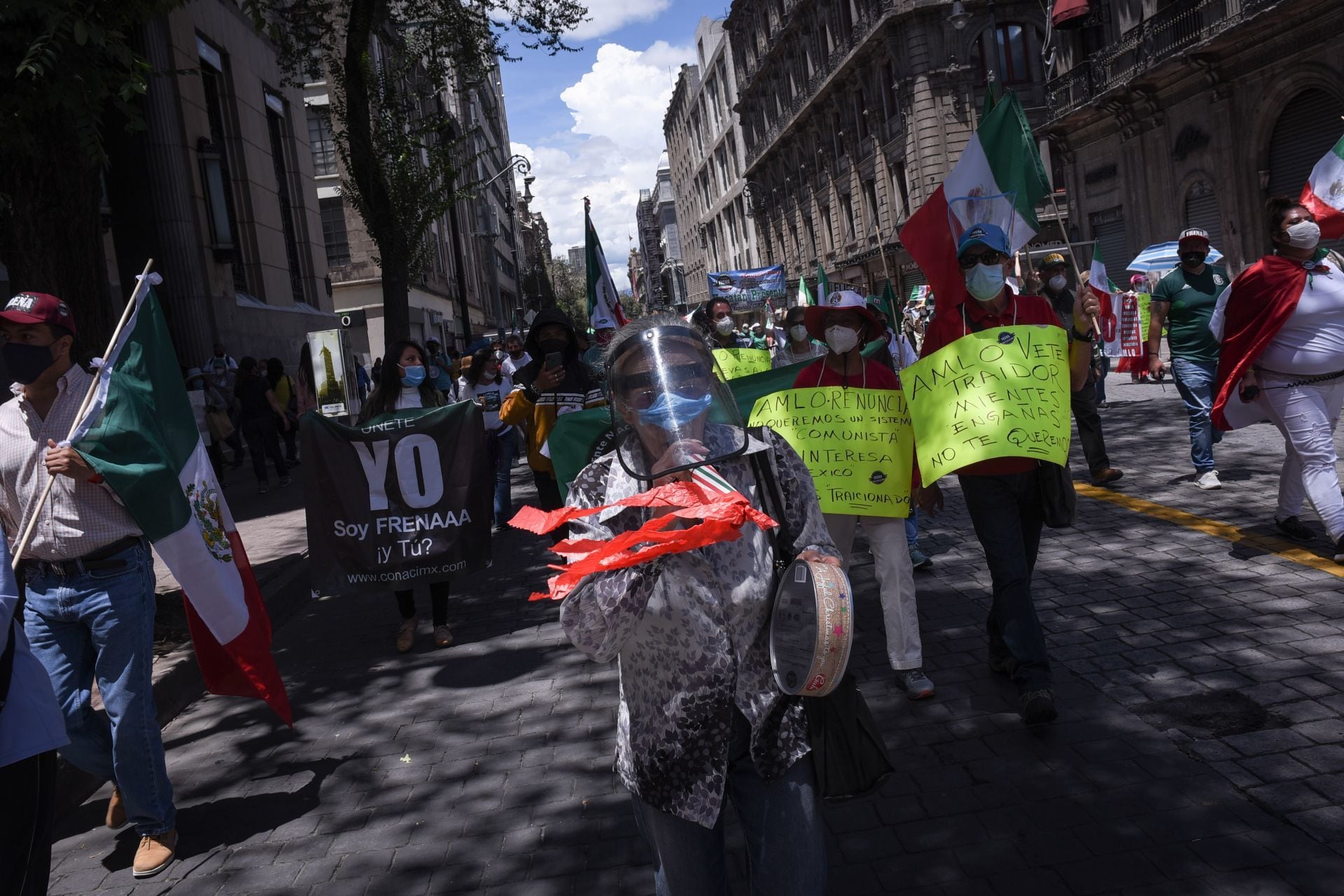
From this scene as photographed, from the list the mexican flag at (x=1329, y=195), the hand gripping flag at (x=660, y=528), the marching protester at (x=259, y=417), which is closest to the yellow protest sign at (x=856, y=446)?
the hand gripping flag at (x=660, y=528)

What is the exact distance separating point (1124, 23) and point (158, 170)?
22.9 m

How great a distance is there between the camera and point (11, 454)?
3.78m

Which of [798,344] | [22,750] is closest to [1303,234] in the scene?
[798,344]

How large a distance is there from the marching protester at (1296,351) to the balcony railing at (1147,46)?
1790cm

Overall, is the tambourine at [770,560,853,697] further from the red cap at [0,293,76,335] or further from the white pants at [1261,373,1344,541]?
the white pants at [1261,373,1344,541]

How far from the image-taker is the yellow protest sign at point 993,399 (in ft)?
13.8

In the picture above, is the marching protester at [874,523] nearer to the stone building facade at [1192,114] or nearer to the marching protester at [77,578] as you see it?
the marching protester at [77,578]

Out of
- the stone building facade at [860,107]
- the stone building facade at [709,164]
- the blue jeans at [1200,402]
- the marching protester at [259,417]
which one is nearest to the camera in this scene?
the blue jeans at [1200,402]

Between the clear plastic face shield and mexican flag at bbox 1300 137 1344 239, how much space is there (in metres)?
5.35

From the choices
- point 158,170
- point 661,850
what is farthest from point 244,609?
point 158,170

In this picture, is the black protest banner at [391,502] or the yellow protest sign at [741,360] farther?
the yellow protest sign at [741,360]

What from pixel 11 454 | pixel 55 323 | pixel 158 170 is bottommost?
pixel 11 454

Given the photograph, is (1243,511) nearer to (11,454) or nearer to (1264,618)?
(1264,618)

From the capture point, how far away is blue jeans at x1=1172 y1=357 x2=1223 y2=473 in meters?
7.96
